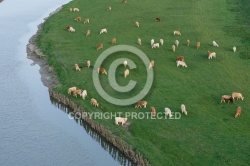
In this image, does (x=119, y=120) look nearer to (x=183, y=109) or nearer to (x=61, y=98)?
(x=183, y=109)

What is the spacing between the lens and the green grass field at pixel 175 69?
24.0m

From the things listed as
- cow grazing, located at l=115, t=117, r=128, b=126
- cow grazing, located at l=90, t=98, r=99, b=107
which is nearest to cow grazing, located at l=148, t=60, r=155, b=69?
cow grazing, located at l=90, t=98, r=99, b=107

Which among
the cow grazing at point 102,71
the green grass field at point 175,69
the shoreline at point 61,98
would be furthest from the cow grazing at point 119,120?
the cow grazing at point 102,71

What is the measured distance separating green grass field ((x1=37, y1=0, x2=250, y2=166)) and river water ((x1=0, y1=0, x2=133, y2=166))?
4.28 ft

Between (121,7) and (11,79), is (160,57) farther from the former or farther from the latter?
(121,7)

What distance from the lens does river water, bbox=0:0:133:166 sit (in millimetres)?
24531

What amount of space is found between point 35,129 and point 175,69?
10547 millimetres

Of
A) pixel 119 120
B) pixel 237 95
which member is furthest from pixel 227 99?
pixel 119 120

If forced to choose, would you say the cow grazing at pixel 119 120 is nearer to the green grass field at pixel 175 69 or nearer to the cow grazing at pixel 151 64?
the green grass field at pixel 175 69

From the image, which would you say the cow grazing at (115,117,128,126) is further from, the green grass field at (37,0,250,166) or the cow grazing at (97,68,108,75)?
the cow grazing at (97,68,108,75)

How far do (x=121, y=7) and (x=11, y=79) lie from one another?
57.3 ft

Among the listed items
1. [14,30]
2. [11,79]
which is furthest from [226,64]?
[14,30]

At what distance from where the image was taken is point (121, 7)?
4875cm

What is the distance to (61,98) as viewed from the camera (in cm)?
3034
